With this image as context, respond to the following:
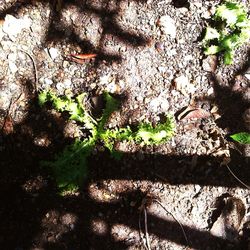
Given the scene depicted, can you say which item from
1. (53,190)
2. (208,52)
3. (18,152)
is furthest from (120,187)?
(208,52)

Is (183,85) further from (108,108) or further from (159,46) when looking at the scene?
(108,108)

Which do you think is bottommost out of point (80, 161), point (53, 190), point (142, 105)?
point (53, 190)

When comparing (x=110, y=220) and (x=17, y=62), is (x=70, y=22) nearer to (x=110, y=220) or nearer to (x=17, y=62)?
(x=17, y=62)

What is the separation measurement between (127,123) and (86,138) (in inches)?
15.8

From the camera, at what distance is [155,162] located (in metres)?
3.34

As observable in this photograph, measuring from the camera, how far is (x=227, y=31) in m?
3.50

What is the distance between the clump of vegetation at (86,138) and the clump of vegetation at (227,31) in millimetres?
810

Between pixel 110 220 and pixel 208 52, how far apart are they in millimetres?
1780

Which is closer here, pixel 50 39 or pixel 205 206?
pixel 205 206

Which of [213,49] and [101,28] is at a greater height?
[101,28]

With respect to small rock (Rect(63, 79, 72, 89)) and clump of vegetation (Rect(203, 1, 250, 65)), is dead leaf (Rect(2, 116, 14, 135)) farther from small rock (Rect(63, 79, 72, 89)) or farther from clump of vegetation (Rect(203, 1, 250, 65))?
clump of vegetation (Rect(203, 1, 250, 65))

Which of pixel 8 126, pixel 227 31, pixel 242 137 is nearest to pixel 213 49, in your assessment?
pixel 227 31

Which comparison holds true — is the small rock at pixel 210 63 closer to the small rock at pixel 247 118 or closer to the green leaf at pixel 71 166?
the small rock at pixel 247 118

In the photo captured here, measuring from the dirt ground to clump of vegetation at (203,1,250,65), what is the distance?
4.0 inches
